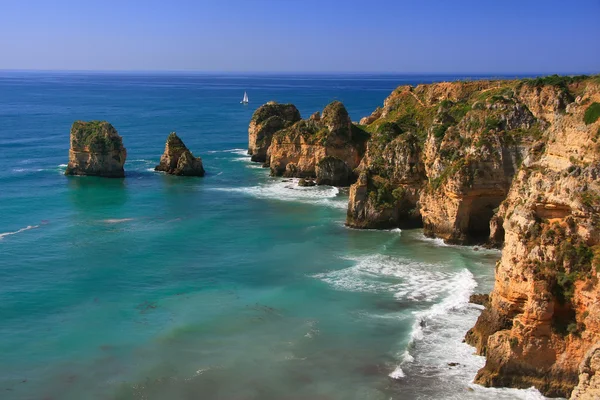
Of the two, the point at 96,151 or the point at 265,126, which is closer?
the point at 96,151

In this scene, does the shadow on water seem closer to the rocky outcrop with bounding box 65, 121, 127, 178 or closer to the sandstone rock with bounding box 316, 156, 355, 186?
the rocky outcrop with bounding box 65, 121, 127, 178

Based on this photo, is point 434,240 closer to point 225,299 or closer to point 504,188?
point 504,188

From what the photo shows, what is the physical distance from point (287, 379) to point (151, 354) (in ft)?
21.5

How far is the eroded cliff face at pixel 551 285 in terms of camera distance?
74.2ft

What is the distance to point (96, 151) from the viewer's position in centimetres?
7175

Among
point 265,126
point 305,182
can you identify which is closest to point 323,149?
point 305,182

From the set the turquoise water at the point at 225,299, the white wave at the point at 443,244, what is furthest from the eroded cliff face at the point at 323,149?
the white wave at the point at 443,244

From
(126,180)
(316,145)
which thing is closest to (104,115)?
(126,180)

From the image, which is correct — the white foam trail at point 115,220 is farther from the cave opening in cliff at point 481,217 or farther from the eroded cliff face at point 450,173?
the cave opening in cliff at point 481,217

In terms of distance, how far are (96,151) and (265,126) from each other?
21.7 m

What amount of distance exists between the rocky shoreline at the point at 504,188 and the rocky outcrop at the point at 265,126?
0.16 m

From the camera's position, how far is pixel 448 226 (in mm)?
43750

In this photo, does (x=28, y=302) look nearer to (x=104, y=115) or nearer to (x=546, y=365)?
(x=546, y=365)

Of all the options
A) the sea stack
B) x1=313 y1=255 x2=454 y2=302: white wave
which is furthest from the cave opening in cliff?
the sea stack
